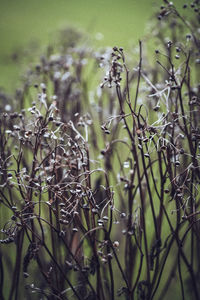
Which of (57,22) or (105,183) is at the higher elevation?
(57,22)

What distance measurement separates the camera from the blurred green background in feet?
5.55

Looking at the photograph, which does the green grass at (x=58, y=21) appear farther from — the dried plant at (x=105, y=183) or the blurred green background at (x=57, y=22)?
the dried plant at (x=105, y=183)

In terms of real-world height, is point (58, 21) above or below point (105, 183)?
above

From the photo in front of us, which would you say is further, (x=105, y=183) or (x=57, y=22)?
(x=57, y=22)

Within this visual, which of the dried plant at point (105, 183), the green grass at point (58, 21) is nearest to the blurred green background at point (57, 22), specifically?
the green grass at point (58, 21)

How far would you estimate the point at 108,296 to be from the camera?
99 centimetres

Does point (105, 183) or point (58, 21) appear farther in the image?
point (58, 21)

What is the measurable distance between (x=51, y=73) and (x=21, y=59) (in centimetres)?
42

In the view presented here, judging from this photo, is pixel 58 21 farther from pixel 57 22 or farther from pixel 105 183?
pixel 105 183

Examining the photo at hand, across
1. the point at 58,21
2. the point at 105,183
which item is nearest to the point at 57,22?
the point at 58,21

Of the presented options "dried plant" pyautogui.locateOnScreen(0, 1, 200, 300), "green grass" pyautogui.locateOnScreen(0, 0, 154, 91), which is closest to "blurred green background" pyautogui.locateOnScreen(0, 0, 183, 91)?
"green grass" pyautogui.locateOnScreen(0, 0, 154, 91)

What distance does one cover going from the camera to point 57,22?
83.8 inches

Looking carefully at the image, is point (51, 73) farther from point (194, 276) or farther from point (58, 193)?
point (194, 276)

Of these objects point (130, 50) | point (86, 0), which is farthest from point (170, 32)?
point (86, 0)
